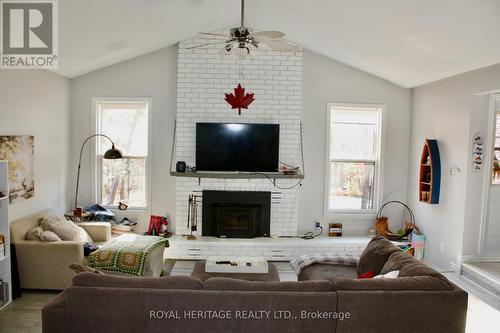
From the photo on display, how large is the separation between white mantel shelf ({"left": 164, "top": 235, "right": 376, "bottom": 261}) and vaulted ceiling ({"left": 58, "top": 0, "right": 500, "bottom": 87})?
258 centimetres

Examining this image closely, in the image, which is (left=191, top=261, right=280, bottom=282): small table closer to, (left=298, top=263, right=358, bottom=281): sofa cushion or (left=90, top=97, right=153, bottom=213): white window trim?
(left=298, top=263, right=358, bottom=281): sofa cushion

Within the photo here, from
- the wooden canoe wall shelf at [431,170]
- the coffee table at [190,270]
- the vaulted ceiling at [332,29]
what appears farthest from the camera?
the wooden canoe wall shelf at [431,170]

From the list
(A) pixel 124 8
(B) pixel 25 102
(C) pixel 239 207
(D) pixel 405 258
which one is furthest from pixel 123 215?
(D) pixel 405 258

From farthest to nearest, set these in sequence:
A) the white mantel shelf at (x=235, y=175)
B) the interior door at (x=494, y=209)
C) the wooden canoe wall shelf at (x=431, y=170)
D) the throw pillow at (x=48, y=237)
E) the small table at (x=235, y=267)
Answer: the white mantel shelf at (x=235, y=175)
the wooden canoe wall shelf at (x=431, y=170)
the interior door at (x=494, y=209)
the throw pillow at (x=48, y=237)
the small table at (x=235, y=267)

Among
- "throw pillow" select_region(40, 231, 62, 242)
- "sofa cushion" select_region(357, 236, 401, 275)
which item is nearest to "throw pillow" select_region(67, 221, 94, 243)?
"throw pillow" select_region(40, 231, 62, 242)

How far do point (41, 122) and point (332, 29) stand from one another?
12.2ft

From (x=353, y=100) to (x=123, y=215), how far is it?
3836 millimetres

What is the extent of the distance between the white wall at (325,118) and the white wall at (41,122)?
3.43 metres

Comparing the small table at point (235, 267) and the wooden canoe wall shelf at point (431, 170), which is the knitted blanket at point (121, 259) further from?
the wooden canoe wall shelf at point (431, 170)

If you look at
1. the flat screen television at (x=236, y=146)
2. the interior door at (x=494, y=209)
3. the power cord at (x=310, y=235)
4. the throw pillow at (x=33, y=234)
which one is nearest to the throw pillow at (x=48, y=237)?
the throw pillow at (x=33, y=234)

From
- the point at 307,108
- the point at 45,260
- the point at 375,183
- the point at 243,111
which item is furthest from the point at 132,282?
the point at 375,183

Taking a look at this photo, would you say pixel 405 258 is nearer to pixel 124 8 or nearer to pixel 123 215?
pixel 124 8

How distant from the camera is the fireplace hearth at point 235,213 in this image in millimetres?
5449

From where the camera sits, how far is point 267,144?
5348 millimetres
